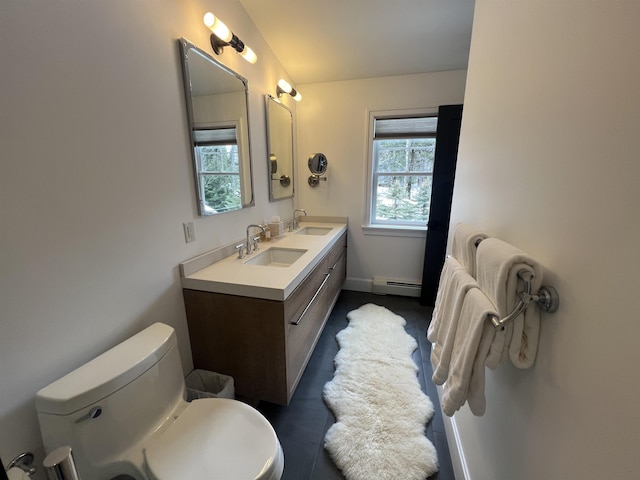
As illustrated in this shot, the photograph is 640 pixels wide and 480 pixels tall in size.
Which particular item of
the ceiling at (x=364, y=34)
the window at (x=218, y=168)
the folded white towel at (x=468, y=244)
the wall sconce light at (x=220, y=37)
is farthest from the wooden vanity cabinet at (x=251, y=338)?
the ceiling at (x=364, y=34)

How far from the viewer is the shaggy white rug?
1287 mm

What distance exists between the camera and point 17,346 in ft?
2.60

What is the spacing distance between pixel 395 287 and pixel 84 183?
9.42 ft

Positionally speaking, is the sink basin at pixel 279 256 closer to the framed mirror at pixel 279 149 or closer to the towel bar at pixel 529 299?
the framed mirror at pixel 279 149

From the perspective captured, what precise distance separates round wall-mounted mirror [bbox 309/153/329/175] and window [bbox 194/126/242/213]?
1.10m

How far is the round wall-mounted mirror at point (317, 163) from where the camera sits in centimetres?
277

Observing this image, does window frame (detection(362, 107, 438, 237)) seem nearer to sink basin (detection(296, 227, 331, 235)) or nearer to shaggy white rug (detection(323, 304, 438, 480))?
sink basin (detection(296, 227, 331, 235))

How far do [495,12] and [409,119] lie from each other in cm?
169

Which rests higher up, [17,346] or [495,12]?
[495,12]

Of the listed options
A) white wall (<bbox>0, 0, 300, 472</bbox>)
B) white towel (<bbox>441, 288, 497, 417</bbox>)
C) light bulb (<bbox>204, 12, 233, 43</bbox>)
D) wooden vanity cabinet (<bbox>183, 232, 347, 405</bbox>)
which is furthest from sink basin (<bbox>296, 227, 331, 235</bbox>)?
white towel (<bbox>441, 288, 497, 417</bbox>)

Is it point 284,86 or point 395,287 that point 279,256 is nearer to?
point 284,86

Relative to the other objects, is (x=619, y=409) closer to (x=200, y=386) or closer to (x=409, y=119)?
(x=200, y=386)

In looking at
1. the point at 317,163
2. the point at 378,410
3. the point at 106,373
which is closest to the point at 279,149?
the point at 317,163

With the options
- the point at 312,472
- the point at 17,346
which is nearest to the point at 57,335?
the point at 17,346
